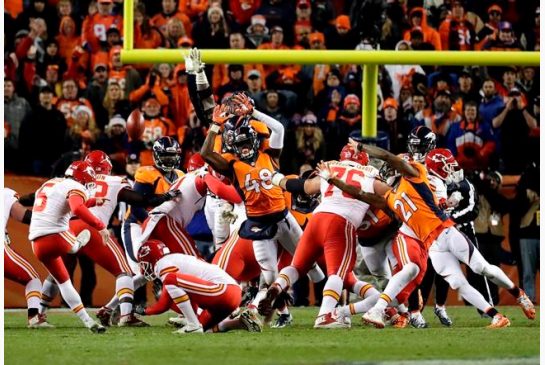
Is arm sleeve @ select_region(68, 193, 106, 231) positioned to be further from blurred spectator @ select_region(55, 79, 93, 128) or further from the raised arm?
blurred spectator @ select_region(55, 79, 93, 128)

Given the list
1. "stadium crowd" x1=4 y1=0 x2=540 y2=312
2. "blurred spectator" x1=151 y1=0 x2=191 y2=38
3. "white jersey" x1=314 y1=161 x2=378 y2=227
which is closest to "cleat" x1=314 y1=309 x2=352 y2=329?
"white jersey" x1=314 y1=161 x2=378 y2=227

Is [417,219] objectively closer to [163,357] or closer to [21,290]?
[163,357]

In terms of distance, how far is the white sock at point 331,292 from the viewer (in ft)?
38.6

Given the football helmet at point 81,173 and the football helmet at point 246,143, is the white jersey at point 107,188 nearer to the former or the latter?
the football helmet at point 81,173

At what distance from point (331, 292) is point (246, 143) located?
1421 mm

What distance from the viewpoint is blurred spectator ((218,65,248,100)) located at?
16.9 meters

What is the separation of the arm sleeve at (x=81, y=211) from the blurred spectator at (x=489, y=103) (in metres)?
6.04

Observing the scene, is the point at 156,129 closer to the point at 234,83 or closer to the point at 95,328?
the point at 234,83

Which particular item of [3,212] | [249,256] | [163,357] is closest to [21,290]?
[3,212]

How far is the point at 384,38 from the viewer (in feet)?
57.0

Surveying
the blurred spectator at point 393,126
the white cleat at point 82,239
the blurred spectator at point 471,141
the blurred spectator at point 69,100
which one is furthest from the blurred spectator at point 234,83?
the white cleat at point 82,239

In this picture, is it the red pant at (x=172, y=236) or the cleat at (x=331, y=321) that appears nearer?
the cleat at (x=331, y=321)

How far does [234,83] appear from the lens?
1692cm

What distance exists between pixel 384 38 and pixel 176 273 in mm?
6908
